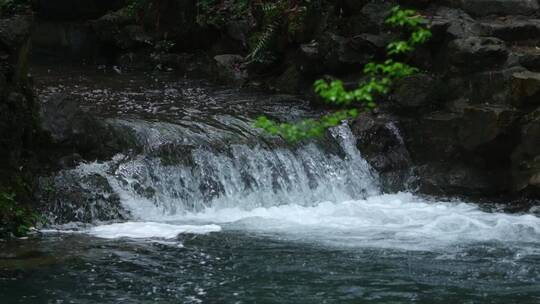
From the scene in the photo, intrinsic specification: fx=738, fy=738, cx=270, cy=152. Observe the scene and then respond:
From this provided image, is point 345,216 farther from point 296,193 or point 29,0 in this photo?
point 29,0

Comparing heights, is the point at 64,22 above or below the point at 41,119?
above

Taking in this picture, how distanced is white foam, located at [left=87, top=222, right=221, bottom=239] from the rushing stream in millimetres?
23

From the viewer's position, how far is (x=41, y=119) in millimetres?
9438

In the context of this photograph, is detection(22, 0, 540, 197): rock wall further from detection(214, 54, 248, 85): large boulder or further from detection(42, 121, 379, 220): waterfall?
detection(42, 121, 379, 220): waterfall

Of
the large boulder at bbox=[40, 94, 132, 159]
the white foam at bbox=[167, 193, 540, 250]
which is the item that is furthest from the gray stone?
the large boulder at bbox=[40, 94, 132, 159]

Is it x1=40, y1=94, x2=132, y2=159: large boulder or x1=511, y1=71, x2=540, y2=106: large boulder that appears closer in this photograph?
x1=40, y1=94, x2=132, y2=159: large boulder

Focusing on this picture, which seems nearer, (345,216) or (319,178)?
(345,216)

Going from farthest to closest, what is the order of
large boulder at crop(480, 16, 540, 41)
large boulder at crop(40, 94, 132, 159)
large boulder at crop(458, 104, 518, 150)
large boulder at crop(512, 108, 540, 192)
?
1. large boulder at crop(480, 16, 540, 41)
2. large boulder at crop(458, 104, 518, 150)
3. large boulder at crop(512, 108, 540, 192)
4. large boulder at crop(40, 94, 132, 159)

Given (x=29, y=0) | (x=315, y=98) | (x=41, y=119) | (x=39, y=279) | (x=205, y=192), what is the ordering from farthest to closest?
(x=29, y=0) < (x=315, y=98) < (x=205, y=192) < (x=41, y=119) < (x=39, y=279)

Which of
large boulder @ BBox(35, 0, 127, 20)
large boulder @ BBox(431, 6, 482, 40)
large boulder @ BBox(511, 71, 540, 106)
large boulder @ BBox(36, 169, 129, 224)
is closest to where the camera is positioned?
large boulder @ BBox(36, 169, 129, 224)

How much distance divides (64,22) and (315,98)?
288 inches

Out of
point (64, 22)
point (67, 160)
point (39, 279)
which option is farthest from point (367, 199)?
point (64, 22)

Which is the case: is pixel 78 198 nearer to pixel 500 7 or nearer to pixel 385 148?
pixel 385 148

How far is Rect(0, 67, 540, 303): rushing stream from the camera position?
254 inches
